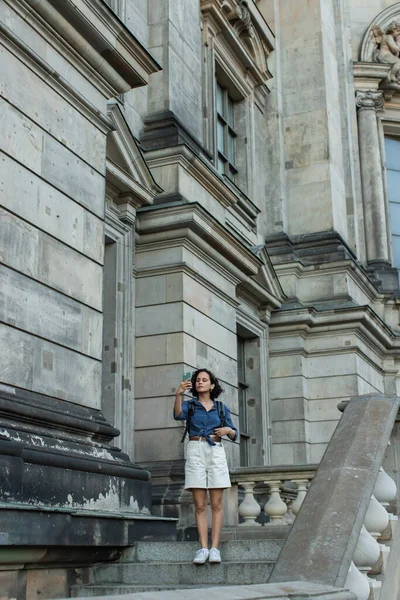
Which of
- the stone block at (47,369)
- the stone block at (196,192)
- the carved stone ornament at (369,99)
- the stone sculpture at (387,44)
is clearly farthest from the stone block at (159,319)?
the stone sculpture at (387,44)

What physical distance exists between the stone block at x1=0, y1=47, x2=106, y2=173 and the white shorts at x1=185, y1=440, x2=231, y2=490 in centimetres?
277

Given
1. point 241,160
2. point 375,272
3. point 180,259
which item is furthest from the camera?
point 375,272

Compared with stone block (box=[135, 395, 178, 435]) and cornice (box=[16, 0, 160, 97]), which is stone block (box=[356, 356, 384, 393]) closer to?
stone block (box=[135, 395, 178, 435])

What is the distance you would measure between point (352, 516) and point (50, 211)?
11.6ft

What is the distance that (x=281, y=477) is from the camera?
35.2 feet

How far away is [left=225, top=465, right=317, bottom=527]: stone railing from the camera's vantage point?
10547 millimetres

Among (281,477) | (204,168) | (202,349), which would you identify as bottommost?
(281,477)

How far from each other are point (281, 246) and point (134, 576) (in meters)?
12.1

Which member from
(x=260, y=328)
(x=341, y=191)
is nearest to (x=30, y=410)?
(x=260, y=328)

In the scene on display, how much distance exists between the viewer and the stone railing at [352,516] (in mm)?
5492

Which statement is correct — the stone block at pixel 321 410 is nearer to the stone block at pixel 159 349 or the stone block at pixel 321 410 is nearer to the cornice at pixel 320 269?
the cornice at pixel 320 269

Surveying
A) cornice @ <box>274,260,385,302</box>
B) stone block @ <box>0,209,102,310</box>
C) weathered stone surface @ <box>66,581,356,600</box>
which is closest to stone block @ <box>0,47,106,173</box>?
stone block @ <box>0,209,102,310</box>

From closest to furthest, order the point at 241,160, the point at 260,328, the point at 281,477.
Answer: the point at 281,477
the point at 260,328
the point at 241,160

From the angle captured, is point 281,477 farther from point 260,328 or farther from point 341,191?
point 341,191
